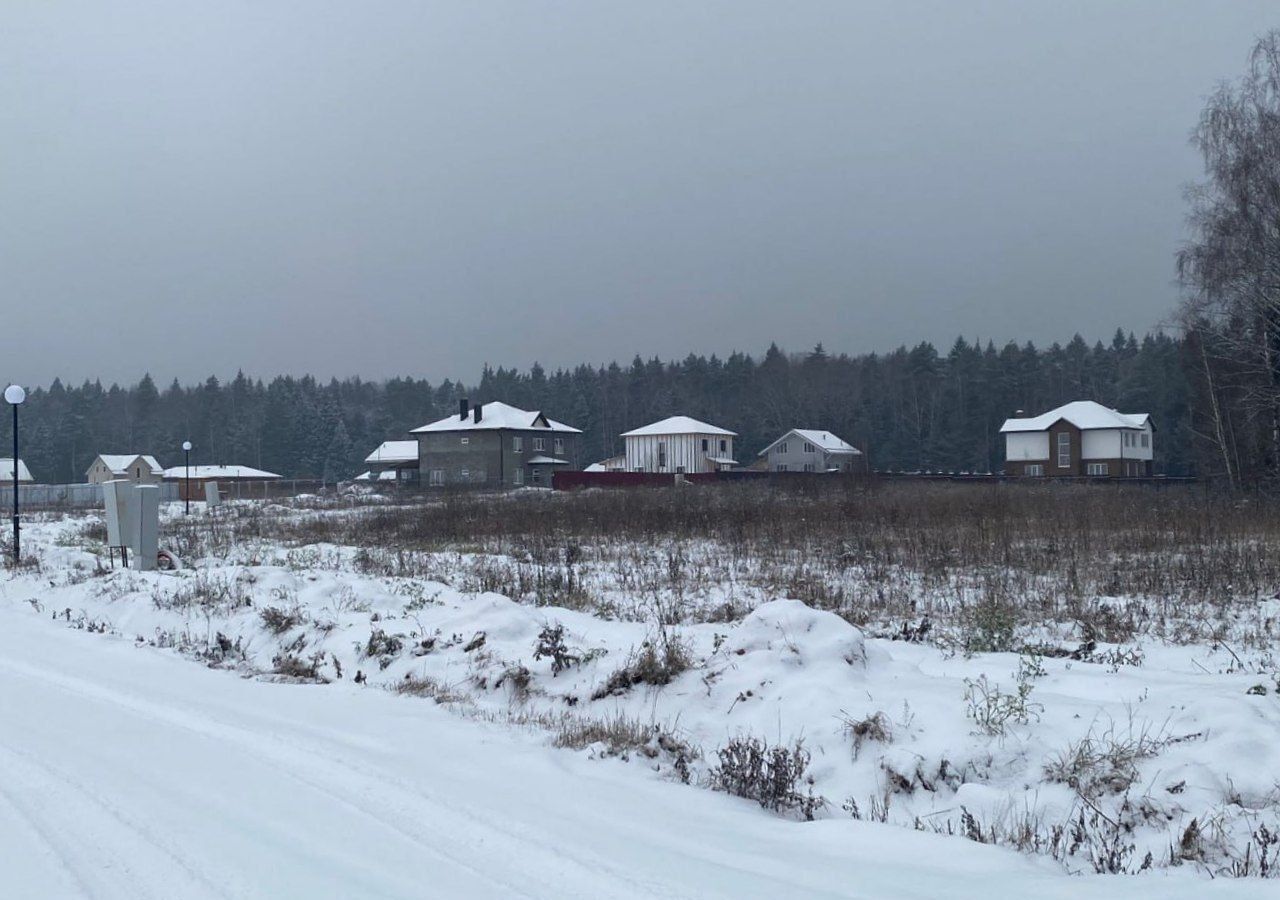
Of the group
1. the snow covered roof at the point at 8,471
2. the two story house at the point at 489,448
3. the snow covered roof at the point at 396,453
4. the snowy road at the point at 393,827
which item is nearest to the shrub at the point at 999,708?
the snowy road at the point at 393,827

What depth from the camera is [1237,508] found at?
23.2m

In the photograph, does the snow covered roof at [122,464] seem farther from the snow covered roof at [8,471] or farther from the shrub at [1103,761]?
the shrub at [1103,761]

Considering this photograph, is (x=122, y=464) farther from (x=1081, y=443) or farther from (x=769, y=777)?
(x=769, y=777)

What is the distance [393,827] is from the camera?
4855 mm

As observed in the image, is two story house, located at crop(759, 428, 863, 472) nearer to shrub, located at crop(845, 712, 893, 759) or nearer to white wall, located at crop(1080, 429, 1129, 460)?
white wall, located at crop(1080, 429, 1129, 460)

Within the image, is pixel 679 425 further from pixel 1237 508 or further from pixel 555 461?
pixel 1237 508

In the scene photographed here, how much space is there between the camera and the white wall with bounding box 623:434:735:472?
79438mm

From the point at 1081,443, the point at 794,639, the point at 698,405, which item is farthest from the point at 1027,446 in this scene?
the point at 794,639

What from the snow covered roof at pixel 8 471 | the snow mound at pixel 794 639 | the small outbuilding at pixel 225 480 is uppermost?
the snow covered roof at pixel 8 471

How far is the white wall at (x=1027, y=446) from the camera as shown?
74500 millimetres

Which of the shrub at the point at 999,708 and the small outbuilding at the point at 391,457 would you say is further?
the small outbuilding at the point at 391,457

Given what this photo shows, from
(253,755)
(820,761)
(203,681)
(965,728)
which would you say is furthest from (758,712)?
(203,681)

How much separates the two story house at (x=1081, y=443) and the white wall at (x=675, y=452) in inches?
916

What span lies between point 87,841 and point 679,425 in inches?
3005
